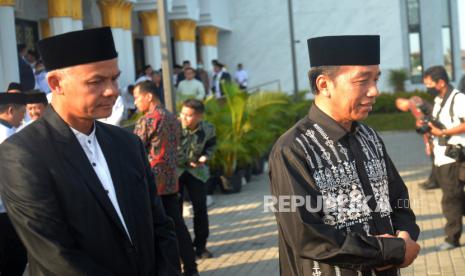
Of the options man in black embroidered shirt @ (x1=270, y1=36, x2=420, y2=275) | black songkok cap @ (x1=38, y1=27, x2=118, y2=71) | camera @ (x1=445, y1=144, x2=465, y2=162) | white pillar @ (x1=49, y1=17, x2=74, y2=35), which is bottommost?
camera @ (x1=445, y1=144, x2=465, y2=162)

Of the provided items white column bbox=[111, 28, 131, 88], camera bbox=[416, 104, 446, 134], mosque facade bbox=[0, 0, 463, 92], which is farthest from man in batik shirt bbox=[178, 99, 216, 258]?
mosque facade bbox=[0, 0, 463, 92]

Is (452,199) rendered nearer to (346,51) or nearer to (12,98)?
(12,98)

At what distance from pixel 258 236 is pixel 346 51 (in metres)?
6.03

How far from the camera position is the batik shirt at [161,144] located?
23.9 feet

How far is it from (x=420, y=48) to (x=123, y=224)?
3751 cm

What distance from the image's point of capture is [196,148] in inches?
331

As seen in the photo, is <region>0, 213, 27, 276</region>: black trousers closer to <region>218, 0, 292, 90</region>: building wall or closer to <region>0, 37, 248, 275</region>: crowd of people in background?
<region>0, 37, 248, 275</region>: crowd of people in background

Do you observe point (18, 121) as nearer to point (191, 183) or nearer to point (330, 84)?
point (191, 183)

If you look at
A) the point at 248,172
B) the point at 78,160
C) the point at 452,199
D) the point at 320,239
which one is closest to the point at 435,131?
the point at 452,199

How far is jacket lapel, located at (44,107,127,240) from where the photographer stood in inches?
126

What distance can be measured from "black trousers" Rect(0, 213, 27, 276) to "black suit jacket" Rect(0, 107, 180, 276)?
10.4ft

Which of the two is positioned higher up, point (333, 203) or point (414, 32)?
point (414, 32)

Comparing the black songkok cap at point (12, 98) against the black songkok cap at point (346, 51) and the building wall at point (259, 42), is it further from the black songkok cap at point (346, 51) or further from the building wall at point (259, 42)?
the building wall at point (259, 42)

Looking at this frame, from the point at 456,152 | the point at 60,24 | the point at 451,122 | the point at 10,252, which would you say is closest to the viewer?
the point at 10,252
